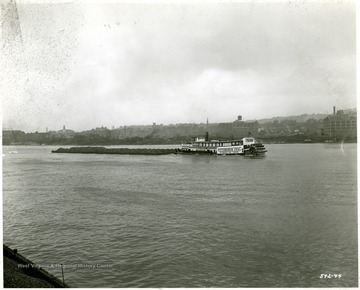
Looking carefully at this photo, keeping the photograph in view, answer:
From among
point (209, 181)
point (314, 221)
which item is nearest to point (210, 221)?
point (314, 221)

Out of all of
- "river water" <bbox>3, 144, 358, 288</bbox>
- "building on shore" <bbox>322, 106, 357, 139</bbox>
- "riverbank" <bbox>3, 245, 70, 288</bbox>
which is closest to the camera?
"riverbank" <bbox>3, 245, 70, 288</bbox>

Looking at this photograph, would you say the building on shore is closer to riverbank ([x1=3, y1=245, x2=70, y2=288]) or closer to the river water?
the river water

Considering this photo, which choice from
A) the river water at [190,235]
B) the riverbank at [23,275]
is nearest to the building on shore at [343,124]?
the river water at [190,235]

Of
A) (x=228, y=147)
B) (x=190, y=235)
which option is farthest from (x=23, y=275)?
(x=228, y=147)

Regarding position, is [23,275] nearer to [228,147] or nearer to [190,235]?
[190,235]

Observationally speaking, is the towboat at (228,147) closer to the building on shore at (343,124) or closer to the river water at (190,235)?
the building on shore at (343,124)

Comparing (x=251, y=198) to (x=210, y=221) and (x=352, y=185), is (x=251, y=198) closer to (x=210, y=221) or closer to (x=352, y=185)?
(x=210, y=221)

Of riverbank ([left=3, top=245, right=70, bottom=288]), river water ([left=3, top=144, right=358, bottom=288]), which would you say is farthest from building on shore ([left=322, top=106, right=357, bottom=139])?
riverbank ([left=3, top=245, right=70, bottom=288])
